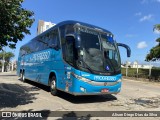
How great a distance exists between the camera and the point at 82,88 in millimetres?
10422

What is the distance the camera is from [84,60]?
10.5 m

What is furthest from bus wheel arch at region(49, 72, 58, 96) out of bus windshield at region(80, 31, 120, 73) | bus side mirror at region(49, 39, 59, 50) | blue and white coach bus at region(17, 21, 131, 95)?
bus windshield at region(80, 31, 120, 73)


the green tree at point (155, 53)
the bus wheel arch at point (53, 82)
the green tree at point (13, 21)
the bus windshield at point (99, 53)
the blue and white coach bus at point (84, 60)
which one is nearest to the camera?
the green tree at point (13, 21)

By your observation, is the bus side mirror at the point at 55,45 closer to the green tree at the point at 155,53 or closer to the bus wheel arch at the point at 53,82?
the bus wheel arch at the point at 53,82

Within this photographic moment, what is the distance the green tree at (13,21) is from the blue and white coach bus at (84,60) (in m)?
1.96

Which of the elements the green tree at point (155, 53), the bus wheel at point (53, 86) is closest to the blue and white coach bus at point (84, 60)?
the bus wheel at point (53, 86)

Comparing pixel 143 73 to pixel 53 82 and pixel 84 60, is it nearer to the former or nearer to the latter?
pixel 53 82

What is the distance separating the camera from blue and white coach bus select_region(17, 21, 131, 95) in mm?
10461

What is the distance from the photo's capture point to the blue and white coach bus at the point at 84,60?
34.3 ft

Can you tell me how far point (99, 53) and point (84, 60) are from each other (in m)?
0.83

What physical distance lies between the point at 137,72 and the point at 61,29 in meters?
18.1

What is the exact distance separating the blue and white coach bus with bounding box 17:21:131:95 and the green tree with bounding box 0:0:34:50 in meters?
1.96

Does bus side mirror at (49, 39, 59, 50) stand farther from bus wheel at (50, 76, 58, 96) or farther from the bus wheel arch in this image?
bus wheel at (50, 76, 58, 96)

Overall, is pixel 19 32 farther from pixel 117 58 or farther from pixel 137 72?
pixel 137 72
